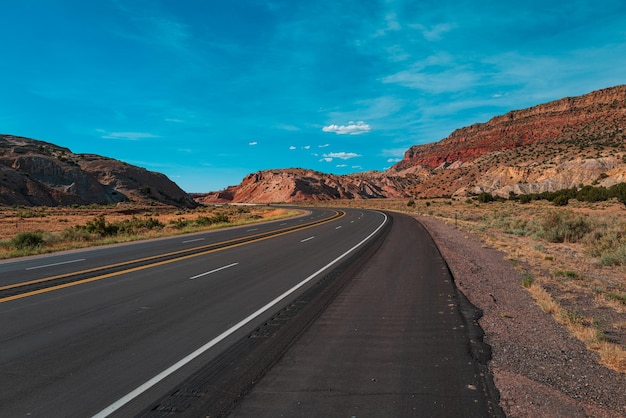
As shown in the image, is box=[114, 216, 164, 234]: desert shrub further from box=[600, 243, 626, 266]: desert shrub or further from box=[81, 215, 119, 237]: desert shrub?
box=[600, 243, 626, 266]: desert shrub

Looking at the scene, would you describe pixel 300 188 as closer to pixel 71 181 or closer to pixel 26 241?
pixel 71 181

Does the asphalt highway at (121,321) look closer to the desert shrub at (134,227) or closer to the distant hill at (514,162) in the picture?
the desert shrub at (134,227)

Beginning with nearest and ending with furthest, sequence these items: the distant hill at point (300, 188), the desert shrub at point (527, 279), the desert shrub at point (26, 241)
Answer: the desert shrub at point (527, 279)
the desert shrub at point (26, 241)
the distant hill at point (300, 188)

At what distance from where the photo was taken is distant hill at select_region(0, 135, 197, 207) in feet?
210

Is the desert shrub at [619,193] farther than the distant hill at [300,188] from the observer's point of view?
No

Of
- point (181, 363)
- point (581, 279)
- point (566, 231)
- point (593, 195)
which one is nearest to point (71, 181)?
point (566, 231)

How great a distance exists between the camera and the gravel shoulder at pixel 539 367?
390 centimetres

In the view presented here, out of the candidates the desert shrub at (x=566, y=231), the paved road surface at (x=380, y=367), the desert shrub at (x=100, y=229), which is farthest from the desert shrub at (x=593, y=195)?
the desert shrub at (x=100, y=229)

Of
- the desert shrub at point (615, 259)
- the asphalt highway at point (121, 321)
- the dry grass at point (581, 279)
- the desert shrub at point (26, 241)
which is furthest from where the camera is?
the desert shrub at point (26, 241)

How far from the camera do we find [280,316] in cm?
691

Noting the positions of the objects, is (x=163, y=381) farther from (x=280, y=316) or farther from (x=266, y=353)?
(x=280, y=316)

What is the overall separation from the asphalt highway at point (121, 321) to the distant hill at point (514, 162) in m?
64.9

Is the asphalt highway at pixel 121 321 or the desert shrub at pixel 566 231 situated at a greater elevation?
the asphalt highway at pixel 121 321

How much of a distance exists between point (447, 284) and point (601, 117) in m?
118
